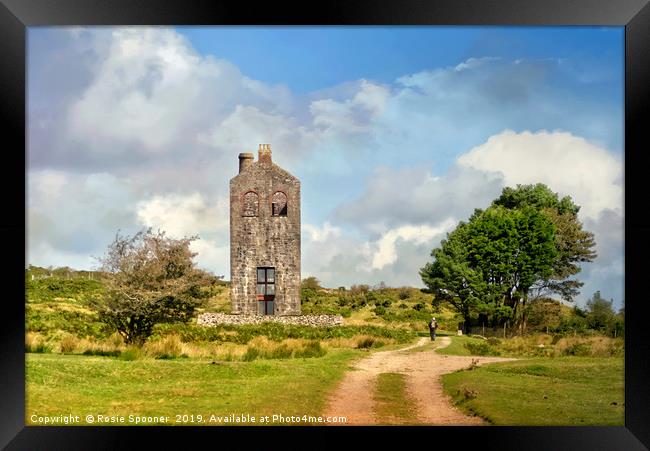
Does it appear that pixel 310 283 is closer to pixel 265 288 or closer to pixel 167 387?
pixel 265 288

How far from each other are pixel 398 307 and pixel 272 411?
70.4 ft

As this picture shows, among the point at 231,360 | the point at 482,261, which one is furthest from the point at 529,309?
the point at 231,360

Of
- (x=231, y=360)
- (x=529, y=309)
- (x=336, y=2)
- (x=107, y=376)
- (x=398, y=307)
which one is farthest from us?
(x=398, y=307)

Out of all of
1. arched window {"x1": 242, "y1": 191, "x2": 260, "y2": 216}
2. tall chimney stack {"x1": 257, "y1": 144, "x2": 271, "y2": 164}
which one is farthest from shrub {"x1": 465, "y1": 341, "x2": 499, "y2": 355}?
tall chimney stack {"x1": 257, "y1": 144, "x2": 271, "y2": 164}

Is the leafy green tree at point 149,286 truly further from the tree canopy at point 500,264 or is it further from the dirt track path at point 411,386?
Result: the tree canopy at point 500,264

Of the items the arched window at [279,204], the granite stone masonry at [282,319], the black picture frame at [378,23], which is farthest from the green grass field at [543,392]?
the arched window at [279,204]

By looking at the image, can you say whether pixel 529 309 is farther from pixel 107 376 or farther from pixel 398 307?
pixel 107 376

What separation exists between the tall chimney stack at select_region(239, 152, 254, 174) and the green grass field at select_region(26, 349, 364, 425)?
12.6m

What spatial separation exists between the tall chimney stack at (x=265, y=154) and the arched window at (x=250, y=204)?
4.56ft

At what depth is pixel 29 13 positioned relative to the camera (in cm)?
816

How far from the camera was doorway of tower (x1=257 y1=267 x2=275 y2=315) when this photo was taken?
24.1 meters

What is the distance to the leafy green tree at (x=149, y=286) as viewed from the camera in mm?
14742

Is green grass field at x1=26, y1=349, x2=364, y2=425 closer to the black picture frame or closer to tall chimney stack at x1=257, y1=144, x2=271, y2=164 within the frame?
the black picture frame

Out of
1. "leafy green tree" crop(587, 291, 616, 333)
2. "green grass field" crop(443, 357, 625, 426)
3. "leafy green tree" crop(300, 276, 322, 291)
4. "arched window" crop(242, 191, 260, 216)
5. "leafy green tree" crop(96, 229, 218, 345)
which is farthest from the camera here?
"leafy green tree" crop(300, 276, 322, 291)
